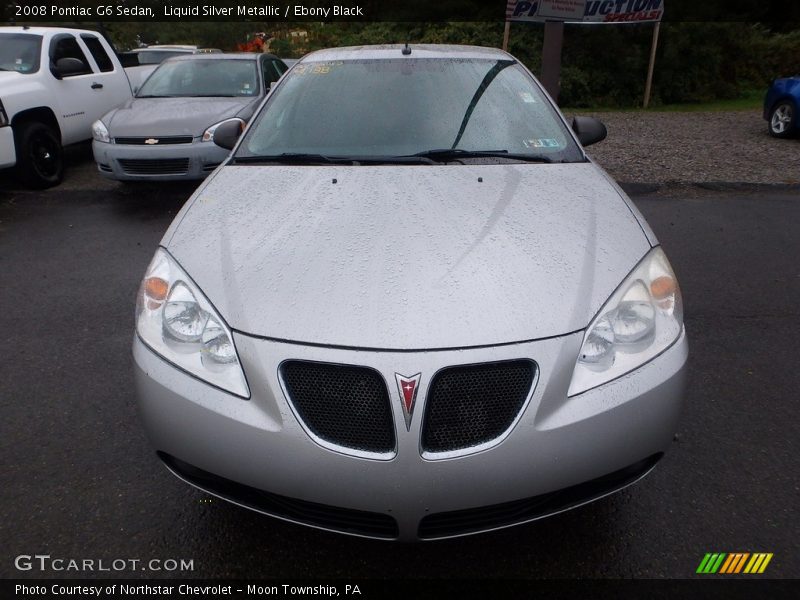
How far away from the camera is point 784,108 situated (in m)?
10.1

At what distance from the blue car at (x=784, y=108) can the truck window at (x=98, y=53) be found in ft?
32.1

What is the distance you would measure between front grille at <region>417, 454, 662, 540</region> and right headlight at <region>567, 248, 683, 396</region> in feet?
1.03

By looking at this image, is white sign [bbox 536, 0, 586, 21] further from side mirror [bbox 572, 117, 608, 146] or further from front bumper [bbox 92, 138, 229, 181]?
side mirror [bbox 572, 117, 608, 146]

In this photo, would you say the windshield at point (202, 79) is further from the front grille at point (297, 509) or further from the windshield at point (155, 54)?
the windshield at point (155, 54)

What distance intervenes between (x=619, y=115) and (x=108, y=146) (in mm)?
11121

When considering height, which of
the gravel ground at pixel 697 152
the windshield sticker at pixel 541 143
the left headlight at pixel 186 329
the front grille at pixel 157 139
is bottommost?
the gravel ground at pixel 697 152

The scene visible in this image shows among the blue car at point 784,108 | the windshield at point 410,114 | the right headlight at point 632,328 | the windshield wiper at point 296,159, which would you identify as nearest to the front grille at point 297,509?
the right headlight at point 632,328

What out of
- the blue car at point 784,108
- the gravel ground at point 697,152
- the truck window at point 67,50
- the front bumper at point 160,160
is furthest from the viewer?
the blue car at point 784,108

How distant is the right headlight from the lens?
196 centimetres

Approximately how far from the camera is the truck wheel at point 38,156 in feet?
23.6

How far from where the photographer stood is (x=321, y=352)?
188 cm

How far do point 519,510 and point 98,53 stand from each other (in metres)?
9.28

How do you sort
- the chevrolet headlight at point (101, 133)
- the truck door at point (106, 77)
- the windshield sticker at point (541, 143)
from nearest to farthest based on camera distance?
1. the windshield sticker at point (541, 143)
2. the chevrolet headlight at point (101, 133)
3. the truck door at point (106, 77)

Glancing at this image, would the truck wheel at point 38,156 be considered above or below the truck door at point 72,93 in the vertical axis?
below
